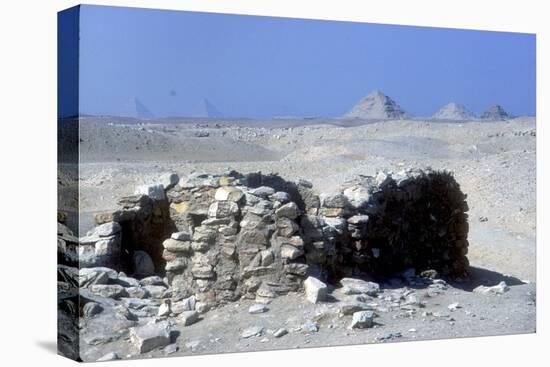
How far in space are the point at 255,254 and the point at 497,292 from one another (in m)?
3.22

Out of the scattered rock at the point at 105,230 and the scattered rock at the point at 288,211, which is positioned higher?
the scattered rock at the point at 288,211

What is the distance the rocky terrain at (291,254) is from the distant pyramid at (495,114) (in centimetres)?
7

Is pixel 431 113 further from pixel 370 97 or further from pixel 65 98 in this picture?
pixel 65 98

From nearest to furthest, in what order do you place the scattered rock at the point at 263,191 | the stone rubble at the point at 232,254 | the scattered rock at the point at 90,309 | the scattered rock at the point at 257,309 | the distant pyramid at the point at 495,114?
the scattered rock at the point at 90,309, the stone rubble at the point at 232,254, the scattered rock at the point at 257,309, the scattered rock at the point at 263,191, the distant pyramid at the point at 495,114

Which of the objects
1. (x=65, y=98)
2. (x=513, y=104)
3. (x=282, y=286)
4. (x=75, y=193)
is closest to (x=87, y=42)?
(x=65, y=98)

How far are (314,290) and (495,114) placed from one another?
11.1 feet

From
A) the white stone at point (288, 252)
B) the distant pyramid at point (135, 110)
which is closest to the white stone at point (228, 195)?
the white stone at point (288, 252)

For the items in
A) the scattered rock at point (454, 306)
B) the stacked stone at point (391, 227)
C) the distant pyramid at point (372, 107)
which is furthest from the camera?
the scattered rock at point (454, 306)

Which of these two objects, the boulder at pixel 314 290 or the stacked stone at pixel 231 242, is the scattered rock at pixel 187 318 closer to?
the stacked stone at pixel 231 242

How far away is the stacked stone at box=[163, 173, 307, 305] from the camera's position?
945cm

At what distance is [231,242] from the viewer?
9555mm

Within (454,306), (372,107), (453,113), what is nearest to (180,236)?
(372,107)

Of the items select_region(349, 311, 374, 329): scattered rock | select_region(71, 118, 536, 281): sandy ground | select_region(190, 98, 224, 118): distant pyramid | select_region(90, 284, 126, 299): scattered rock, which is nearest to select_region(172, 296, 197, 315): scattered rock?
select_region(90, 284, 126, 299): scattered rock

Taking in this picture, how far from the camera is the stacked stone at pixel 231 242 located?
Answer: 945 centimetres
